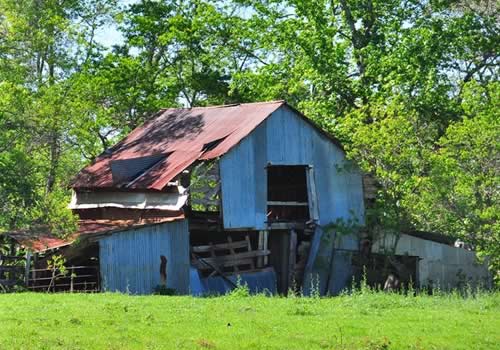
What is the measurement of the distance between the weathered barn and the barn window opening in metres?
0.06

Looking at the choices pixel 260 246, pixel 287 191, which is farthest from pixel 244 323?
pixel 287 191

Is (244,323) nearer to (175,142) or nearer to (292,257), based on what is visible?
(292,257)

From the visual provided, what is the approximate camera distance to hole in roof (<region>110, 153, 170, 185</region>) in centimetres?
3350

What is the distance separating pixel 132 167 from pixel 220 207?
16.2 feet

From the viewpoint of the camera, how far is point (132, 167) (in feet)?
112

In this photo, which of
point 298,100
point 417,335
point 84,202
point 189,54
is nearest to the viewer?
point 417,335

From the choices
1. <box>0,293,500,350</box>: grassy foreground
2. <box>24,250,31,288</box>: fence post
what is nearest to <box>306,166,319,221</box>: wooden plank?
<box>0,293,500,350</box>: grassy foreground

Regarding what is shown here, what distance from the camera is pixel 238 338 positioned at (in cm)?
1617

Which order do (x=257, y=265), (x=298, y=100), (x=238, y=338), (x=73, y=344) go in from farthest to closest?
(x=298, y=100)
(x=257, y=265)
(x=238, y=338)
(x=73, y=344)

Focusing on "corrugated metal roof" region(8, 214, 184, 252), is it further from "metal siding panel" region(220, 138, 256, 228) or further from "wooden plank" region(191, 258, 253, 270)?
"metal siding panel" region(220, 138, 256, 228)

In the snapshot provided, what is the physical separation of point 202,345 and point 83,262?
611 inches

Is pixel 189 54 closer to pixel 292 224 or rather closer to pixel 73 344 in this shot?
pixel 292 224

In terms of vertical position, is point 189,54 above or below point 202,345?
above

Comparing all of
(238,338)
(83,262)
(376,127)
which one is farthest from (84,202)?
(238,338)
